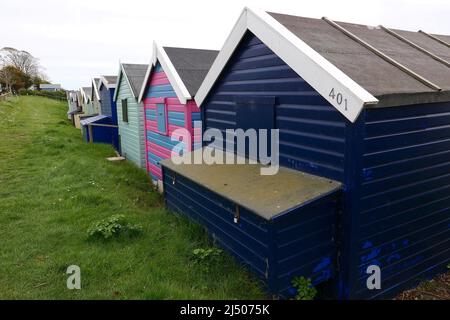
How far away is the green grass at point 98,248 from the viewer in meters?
4.38

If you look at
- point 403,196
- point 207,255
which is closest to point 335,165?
point 403,196

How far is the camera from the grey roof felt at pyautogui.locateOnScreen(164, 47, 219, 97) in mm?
8414

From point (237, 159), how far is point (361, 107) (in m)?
2.84

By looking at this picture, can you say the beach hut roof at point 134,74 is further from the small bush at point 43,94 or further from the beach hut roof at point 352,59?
the small bush at point 43,94

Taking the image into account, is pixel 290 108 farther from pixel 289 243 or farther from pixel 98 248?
pixel 98 248

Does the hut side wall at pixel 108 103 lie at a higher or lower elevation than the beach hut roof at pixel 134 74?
lower

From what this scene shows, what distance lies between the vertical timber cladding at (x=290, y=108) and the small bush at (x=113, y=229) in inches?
99.1

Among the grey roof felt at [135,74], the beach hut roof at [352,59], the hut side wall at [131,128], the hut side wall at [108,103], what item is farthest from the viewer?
the hut side wall at [108,103]

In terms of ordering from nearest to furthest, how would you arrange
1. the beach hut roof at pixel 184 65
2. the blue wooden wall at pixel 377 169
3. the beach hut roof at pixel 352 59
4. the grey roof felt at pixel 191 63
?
the beach hut roof at pixel 352 59, the blue wooden wall at pixel 377 169, the beach hut roof at pixel 184 65, the grey roof felt at pixel 191 63

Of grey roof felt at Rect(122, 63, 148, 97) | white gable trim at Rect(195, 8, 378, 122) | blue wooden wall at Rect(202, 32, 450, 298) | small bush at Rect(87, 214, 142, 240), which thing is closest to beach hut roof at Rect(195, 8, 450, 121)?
white gable trim at Rect(195, 8, 378, 122)

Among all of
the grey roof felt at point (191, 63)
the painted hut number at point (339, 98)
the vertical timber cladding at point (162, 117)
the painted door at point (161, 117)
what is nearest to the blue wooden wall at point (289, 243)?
the painted hut number at point (339, 98)

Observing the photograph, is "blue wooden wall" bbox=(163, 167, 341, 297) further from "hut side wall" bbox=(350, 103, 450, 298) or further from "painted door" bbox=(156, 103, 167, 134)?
"painted door" bbox=(156, 103, 167, 134)

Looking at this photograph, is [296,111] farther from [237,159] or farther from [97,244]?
[97,244]

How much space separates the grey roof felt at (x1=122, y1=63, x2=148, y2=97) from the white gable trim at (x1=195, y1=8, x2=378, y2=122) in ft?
24.2
